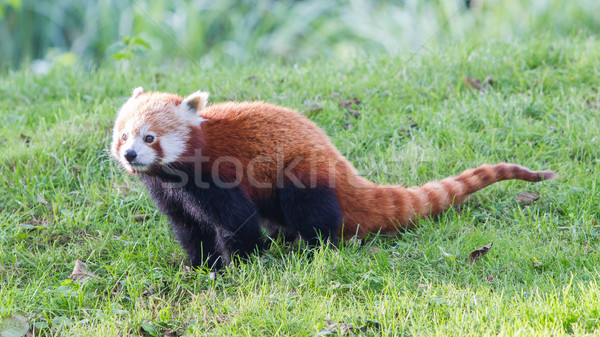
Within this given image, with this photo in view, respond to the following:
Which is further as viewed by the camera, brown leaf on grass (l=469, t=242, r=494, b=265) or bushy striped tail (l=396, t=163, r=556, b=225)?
bushy striped tail (l=396, t=163, r=556, b=225)

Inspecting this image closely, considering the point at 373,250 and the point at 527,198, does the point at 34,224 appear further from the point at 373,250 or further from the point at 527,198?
the point at 527,198

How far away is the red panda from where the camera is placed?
3428mm

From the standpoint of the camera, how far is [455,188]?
12.7 feet

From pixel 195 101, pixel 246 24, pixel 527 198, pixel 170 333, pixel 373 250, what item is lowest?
pixel 527 198

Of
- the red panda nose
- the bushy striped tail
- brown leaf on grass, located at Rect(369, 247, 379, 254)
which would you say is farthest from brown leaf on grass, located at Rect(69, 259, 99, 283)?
the bushy striped tail

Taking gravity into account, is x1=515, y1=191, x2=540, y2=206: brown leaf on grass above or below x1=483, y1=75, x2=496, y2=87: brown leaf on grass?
below

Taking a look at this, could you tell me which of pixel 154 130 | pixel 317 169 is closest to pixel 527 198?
pixel 317 169

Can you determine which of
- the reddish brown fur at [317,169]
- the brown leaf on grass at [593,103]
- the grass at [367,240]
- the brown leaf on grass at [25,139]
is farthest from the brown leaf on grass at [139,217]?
the brown leaf on grass at [593,103]

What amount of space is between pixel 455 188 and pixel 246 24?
5.59 meters

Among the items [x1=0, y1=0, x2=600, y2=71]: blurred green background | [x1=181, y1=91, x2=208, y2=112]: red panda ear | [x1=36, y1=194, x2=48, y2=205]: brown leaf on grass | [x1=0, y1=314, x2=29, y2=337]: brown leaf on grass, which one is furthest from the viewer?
[x1=0, y1=0, x2=600, y2=71]: blurred green background

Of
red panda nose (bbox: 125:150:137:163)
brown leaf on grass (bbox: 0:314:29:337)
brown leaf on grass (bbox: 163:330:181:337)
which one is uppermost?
red panda nose (bbox: 125:150:137:163)

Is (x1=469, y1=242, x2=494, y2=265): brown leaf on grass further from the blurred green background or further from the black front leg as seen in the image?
the blurred green background

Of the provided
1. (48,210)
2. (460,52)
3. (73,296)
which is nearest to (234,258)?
(73,296)

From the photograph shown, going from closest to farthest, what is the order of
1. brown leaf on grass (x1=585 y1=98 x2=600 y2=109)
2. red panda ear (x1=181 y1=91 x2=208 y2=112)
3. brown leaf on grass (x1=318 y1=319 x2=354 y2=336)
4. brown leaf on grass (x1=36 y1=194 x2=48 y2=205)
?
1. brown leaf on grass (x1=318 y1=319 x2=354 y2=336)
2. red panda ear (x1=181 y1=91 x2=208 y2=112)
3. brown leaf on grass (x1=36 y1=194 x2=48 y2=205)
4. brown leaf on grass (x1=585 y1=98 x2=600 y2=109)
